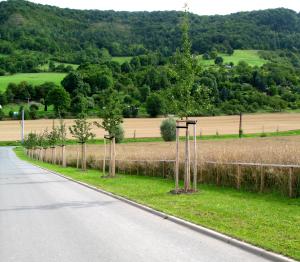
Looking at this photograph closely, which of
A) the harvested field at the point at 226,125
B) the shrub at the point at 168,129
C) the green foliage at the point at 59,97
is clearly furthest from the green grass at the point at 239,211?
the green foliage at the point at 59,97

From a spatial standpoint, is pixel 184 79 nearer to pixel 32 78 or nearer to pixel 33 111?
pixel 33 111

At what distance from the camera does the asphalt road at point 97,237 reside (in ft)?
28.6

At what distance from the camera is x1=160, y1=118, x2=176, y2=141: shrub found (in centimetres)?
7606

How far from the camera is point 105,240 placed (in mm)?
10156

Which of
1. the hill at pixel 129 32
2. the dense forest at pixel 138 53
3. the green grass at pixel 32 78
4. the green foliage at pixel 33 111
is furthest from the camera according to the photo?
the hill at pixel 129 32

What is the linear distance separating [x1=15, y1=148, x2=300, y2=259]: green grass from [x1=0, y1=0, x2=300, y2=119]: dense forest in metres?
25.2

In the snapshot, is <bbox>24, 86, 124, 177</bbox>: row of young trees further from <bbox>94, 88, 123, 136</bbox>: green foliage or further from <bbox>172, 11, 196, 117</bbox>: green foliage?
<bbox>172, 11, 196, 117</bbox>: green foliage

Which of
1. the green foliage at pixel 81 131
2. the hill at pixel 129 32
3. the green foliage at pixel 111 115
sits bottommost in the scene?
the green foliage at pixel 81 131

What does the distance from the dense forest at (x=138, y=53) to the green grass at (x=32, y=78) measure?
10.6 feet

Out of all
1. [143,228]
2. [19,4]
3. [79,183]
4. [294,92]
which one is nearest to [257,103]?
[294,92]

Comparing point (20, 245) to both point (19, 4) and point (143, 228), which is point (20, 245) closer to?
point (143, 228)

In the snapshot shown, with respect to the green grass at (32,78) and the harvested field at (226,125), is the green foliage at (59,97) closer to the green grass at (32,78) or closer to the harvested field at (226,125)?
the harvested field at (226,125)

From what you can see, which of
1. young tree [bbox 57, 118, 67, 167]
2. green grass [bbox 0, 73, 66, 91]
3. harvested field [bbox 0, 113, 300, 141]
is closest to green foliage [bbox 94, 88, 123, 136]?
young tree [bbox 57, 118, 67, 167]

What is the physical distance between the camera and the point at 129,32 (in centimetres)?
17812
